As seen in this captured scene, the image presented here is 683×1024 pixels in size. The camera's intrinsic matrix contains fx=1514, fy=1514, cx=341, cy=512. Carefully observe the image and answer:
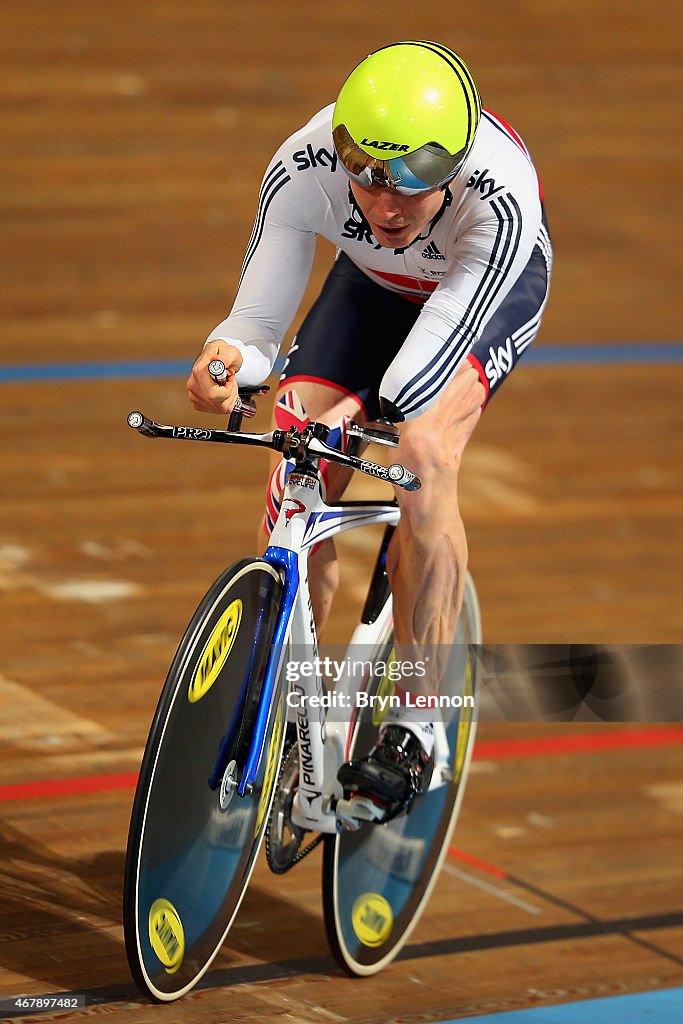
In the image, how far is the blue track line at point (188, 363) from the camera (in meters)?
5.63

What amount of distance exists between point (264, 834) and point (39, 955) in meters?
0.47

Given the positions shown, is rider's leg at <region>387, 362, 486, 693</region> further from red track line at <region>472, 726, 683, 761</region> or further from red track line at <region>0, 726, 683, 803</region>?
red track line at <region>472, 726, 683, 761</region>

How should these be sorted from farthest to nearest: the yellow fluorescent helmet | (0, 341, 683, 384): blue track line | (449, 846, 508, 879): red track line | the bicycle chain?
(0, 341, 683, 384): blue track line → (449, 846, 508, 879): red track line → the bicycle chain → the yellow fluorescent helmet

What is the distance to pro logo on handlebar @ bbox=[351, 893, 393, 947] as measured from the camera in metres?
2.86

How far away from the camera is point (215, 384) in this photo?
7.70 ft

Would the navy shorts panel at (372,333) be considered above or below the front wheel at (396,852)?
above

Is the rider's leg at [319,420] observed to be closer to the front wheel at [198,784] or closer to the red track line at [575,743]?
the front wheel at [198,784]

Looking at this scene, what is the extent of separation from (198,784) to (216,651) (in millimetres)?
218

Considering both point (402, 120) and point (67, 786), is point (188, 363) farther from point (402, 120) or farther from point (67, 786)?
point (402, 120)

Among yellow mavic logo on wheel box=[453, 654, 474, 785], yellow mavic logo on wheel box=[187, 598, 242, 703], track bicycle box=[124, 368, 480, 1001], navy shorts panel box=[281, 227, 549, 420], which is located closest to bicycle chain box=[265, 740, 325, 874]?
track bicycle box=[124, 368, 480, 1001]

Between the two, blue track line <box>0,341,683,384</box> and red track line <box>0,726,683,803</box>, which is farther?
blue track line <box>0,341,683,384</box>

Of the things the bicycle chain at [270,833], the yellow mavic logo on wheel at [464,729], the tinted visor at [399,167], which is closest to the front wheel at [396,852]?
the yellow mavic logo on wheel at [464,729]

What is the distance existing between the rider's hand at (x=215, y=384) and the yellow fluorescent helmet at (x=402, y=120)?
34 centimetres

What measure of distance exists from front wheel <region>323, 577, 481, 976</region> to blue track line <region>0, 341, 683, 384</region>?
9.43 ft
